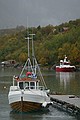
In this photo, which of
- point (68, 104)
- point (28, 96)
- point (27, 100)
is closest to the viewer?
point (28, 96)

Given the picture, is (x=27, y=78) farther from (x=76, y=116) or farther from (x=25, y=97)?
(x=76, y=116)

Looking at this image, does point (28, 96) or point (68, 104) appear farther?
point (68, 104)

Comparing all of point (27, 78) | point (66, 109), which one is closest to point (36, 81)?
point (27, 78)

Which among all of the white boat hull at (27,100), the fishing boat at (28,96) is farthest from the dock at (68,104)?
the white boat hull at (27,100)

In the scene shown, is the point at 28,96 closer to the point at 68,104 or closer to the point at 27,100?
the point at 27,100

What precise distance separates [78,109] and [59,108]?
22.0 ft

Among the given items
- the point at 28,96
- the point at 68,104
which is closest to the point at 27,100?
the point at 28,96

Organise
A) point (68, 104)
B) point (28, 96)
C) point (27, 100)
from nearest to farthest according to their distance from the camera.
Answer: point (28, 96), point (27, 100), point (68, 104)

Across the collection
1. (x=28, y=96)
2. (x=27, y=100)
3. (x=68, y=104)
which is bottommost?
(x=68, y=104)

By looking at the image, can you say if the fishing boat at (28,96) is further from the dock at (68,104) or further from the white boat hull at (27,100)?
the dock at (68,104)

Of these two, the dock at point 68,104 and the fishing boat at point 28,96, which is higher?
the fishing boat at point 28,96

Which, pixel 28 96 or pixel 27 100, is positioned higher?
pixel 28 96

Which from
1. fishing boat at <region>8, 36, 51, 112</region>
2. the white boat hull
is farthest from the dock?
the white boat hull

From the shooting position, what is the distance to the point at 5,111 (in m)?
55.3
